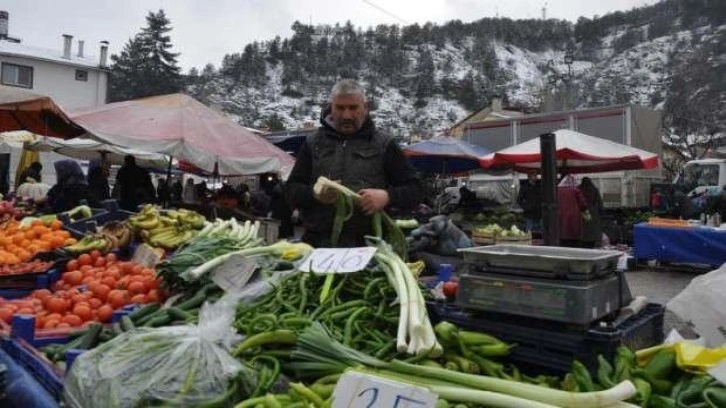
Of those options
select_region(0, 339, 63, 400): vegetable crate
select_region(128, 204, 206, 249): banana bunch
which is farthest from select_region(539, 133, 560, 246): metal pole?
select_region(0, 339, 63, 400): vegetable crate

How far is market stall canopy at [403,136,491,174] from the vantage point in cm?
1317

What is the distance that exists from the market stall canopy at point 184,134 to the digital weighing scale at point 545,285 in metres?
5.78

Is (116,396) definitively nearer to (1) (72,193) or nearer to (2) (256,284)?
(2) (256,284)

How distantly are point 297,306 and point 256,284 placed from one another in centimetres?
53

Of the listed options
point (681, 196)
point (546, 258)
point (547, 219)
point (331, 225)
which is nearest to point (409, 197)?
point (331, 225)

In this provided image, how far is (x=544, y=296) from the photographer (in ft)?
6.48

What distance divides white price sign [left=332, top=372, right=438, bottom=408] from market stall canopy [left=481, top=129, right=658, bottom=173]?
9.23m

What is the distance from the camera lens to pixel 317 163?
11.6ft

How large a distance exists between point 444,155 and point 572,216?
3.99 m

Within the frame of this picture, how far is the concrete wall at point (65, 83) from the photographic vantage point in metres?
36.0

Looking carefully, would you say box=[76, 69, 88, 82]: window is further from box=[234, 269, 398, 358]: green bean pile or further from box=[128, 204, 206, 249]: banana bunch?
box=[234, 269, 398, 358]: green bean pile

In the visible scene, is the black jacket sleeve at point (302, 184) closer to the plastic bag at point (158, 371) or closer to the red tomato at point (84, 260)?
the plastic bag at point (158, 371)

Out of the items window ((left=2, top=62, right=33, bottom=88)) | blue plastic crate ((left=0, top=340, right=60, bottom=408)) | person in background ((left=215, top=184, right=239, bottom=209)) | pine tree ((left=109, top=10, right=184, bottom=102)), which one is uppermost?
pine tree ((left=109, top=10, right=184, bottom=102))

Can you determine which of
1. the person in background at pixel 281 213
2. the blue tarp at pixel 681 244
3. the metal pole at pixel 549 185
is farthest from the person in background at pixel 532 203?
the metal pole at pixel 549 185
